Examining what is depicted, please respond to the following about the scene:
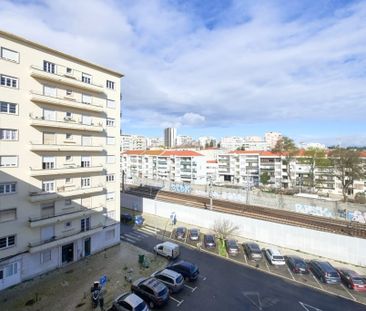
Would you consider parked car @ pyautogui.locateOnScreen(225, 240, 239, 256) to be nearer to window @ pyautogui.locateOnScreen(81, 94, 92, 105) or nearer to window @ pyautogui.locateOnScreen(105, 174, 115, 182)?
window @ pyautogui.locateOnScreen(105, 174, 115, 182)

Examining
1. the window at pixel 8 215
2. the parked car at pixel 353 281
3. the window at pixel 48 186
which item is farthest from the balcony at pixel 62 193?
the parked car at pixel 353 281

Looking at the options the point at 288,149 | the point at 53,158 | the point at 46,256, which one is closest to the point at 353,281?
the point at 46,256

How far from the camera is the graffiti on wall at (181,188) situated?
7406cm

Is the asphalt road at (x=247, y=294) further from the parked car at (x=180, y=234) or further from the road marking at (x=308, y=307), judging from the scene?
the parked car at (x=180, y=234)

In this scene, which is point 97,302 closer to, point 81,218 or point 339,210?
point 81,218

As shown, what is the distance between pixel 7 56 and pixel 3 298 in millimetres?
21203

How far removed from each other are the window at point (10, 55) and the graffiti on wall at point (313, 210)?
5417 cm

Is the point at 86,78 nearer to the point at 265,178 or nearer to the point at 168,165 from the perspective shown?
the point at 265,178

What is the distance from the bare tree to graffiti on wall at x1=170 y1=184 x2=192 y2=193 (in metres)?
34.4

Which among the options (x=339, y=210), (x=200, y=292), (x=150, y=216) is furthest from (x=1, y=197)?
(x=339, y=210)

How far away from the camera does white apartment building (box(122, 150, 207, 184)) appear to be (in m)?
96.2

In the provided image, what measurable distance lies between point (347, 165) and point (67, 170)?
63.9 metres

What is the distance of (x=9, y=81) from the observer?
75.6 ft

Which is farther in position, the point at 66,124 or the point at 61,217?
the point at 66,124
